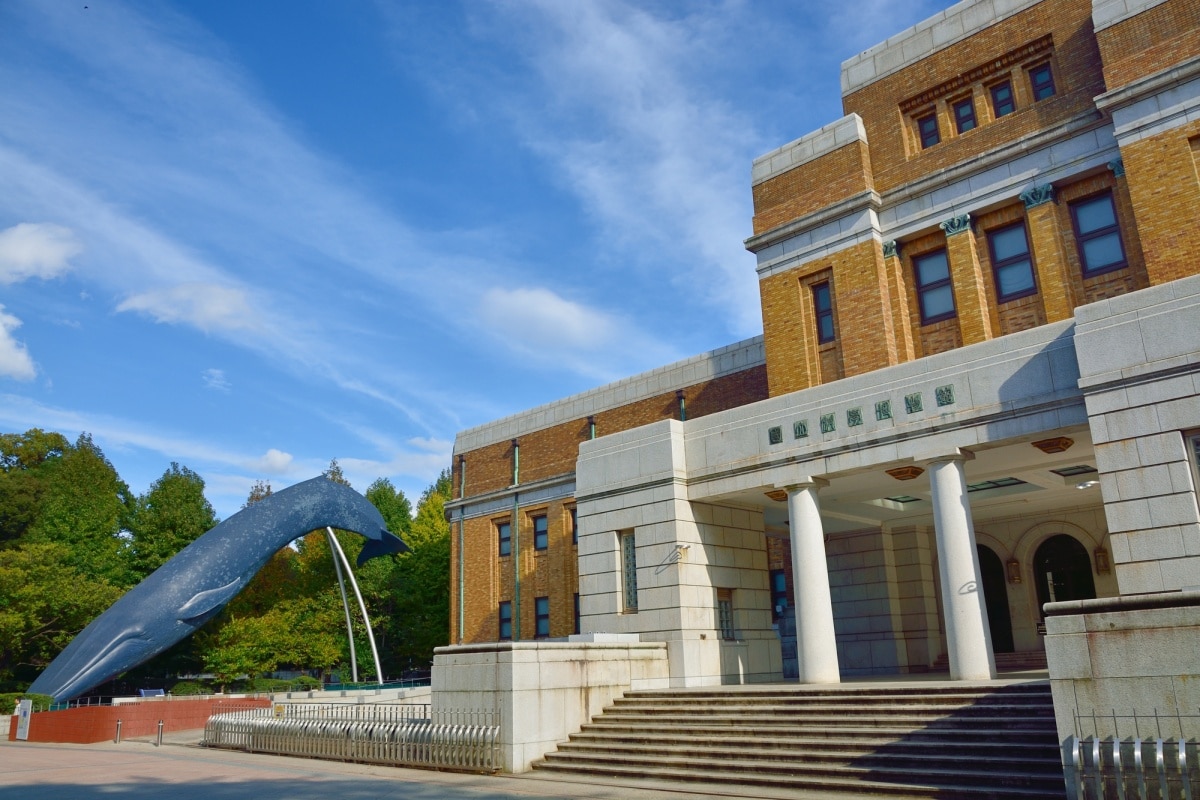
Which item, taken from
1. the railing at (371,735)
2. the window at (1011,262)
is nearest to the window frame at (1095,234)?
the window at (1011,262)

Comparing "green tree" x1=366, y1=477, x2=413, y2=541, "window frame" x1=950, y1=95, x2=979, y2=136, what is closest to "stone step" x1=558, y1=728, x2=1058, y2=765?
"window frame" x1=950, y1=95, x2=979, y2=136

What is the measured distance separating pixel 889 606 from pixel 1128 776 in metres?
12.3

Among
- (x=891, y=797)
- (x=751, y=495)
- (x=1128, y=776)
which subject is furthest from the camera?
(x=751, y=495)

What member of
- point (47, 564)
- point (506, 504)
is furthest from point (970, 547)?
point (47, 564)

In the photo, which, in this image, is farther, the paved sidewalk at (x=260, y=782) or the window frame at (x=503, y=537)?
the window frame at (x=503, y=537)

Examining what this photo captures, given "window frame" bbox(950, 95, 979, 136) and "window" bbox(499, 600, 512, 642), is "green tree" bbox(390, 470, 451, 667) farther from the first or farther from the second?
"window frame" bbox(950, 95, 979, 136)

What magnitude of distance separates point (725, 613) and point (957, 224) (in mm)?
9643

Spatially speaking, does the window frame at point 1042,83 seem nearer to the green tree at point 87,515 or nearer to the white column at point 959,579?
the white column at point 959,579

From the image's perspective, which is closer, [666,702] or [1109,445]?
[1109,445]

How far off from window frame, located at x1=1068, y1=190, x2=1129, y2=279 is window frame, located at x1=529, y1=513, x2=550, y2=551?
19288 mm

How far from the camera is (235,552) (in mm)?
31828

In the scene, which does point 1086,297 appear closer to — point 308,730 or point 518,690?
point 518,690

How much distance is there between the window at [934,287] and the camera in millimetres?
19812

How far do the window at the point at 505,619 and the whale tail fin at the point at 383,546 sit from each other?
7559mm
